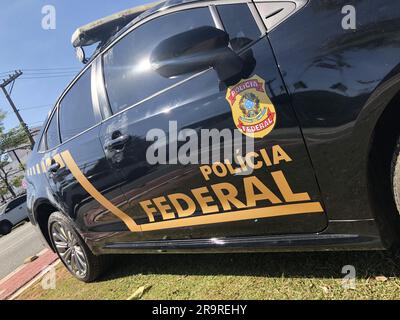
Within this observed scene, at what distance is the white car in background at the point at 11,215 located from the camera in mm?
17994

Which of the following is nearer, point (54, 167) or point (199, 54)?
point (199, 54)

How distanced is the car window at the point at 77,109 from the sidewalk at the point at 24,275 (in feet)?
6.97

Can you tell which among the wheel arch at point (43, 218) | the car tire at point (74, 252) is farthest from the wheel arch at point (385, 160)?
the wheel arch at point (43, 218)

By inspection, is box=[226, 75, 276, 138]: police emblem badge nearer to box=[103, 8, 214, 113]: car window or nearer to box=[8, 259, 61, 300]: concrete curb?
box=[103, 8, 214, 113]: car window

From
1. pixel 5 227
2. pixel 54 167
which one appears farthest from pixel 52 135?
pixel 5 227

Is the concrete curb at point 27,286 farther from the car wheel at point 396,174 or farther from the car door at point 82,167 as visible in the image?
the car wheel at point 396,174

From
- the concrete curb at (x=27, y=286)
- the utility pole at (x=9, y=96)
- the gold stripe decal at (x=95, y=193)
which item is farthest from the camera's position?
the utility pole at (x=9, y=96)

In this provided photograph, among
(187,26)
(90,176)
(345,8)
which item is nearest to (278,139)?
(345,8)

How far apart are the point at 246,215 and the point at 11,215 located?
18484mm

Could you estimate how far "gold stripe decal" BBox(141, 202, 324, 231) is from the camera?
1922 mm

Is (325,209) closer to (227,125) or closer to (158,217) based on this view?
(227,125)

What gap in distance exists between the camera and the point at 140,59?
8.59 feet

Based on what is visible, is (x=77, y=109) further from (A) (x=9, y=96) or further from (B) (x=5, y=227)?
(A) (x=9, y=96)

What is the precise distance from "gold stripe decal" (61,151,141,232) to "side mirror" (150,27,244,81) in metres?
1.26
